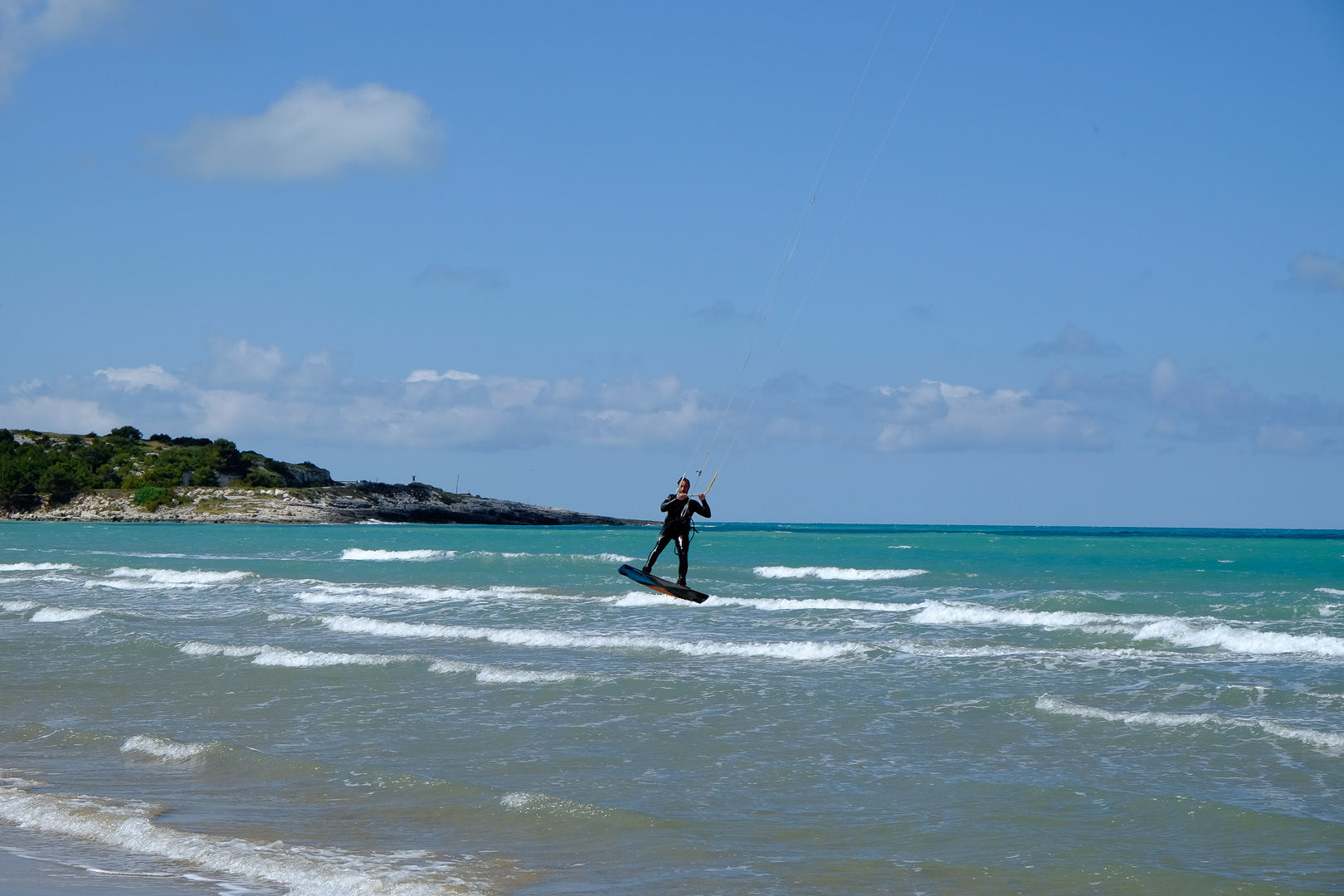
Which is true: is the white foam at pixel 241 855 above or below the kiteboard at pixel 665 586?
below

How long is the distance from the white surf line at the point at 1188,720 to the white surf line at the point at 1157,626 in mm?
6516

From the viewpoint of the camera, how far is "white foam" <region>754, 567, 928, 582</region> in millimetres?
34500

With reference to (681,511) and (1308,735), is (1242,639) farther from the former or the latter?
(681,511)

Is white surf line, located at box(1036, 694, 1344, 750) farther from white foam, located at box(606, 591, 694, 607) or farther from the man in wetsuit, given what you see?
white foam, located at box(606, 591, 694, 607)

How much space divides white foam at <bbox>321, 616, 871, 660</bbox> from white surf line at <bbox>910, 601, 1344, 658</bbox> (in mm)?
5071

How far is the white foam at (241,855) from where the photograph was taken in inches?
287

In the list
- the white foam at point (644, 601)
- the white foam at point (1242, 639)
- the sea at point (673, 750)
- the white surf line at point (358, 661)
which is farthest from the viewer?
the white foam at point (644, 601)

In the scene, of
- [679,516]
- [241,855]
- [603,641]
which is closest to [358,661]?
[603,641]

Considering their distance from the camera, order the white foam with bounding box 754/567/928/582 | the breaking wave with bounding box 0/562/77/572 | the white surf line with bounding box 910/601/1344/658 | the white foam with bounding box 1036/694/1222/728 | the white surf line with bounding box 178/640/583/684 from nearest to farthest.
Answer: the white foam with bounding box 1036/694/1222/728 < the white surf line with bounding box 178/640/583/684 < the white surf line with bounding box 910/601/1344/658 < the white foam with bounding box 754/567/928/582 < the breaking wave with bounding box 0/562/77/572

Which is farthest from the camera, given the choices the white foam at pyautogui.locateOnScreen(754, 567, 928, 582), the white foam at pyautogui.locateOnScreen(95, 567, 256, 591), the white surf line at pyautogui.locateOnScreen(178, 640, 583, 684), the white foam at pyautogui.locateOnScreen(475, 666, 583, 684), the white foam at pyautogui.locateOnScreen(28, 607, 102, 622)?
the white foam at pyautogui.locateOnScreen(754, 567, 928, 582)

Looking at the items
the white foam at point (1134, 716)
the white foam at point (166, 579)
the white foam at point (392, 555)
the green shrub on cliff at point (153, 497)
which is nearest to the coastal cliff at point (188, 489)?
the green shrub on cliff at point (153, 497)

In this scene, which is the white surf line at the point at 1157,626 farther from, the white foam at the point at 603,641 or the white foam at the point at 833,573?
the white foam at the point at 833,573

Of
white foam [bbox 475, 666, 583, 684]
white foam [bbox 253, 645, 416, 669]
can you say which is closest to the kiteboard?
white foam [bbox 475, 666, 583, 684]

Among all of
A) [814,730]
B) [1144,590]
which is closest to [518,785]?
[814,730]
